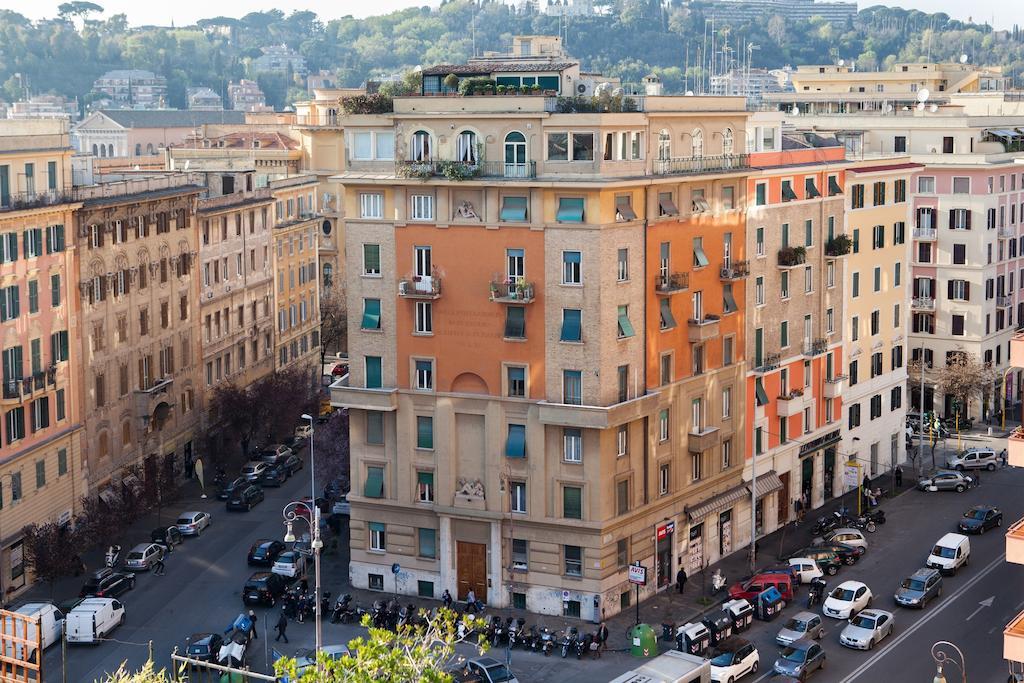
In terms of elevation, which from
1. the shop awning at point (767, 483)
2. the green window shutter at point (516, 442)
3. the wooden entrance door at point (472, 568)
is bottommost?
the wooden entrance door at point (472, 568)

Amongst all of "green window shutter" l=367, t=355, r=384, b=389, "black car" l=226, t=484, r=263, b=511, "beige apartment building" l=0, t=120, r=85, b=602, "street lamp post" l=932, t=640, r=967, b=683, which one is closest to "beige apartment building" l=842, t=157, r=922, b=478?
"street lamp post" l=932, t=640, r=967, b=683

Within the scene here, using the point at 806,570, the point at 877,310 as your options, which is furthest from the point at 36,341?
the point at 877,310

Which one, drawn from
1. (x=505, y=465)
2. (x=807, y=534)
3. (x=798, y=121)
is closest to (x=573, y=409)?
(x=505, y=465)

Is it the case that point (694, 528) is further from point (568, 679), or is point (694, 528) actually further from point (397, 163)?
point (397, 163)

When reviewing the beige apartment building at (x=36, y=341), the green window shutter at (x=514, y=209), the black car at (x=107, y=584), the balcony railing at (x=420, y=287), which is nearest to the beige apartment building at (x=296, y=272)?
the beige apartment building at (x=36, y=341)

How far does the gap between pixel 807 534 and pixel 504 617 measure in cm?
2162

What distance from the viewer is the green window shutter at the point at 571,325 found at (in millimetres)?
71812

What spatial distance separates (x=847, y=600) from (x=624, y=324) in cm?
1607

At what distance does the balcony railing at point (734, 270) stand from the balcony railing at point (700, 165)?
4.78 m

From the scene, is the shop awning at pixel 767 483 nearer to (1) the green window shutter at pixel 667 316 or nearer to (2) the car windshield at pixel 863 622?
(1) the green window shutter at pixel 667 316

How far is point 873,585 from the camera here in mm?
78125

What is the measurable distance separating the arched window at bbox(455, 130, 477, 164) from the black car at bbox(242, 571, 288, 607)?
21.2 m

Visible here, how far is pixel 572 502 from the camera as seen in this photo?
239ft

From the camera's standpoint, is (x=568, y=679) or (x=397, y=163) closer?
(x=568, y=679)
